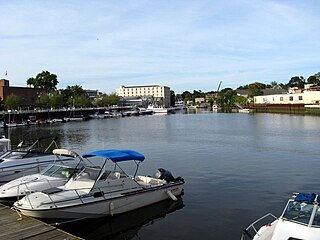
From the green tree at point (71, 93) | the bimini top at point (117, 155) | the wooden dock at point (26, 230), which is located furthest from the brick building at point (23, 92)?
the wooden dock at point (26, 230)

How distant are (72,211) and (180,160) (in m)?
18.5

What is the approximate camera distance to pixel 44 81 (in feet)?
531

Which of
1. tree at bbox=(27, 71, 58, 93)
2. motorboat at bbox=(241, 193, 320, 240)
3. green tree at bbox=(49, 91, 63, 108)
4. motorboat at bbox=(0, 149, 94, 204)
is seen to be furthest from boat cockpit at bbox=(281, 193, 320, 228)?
tree at bbox=(27, 71, 58, 93)

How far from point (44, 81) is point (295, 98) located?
373 feet

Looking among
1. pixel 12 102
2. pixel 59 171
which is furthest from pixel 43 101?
pixel 59 171

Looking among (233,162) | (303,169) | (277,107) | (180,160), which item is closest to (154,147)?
(180,160)

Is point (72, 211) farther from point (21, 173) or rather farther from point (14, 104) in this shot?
point (14, 104)

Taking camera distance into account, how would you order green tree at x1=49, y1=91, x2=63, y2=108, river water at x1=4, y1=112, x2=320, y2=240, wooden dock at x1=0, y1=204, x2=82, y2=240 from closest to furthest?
wooden dock at x1=0, y1=204, x2=82, y2=240, river water at x1=4, y1=112, x2=320, y2=240, green tree at x1=49, y1=91, x2=63, y2=108

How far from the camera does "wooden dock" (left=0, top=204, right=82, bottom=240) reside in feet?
39.5

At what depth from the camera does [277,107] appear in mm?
141125

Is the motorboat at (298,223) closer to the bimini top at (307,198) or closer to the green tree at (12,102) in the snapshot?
the bimini top at (307,198)

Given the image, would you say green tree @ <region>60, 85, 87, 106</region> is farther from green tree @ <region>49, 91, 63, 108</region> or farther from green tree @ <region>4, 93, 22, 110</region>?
green tree @ <region>4, 93, 22, 110</region>

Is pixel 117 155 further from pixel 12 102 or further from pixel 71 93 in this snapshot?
pixel 71 93

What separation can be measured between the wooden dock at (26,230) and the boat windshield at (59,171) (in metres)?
4.18
